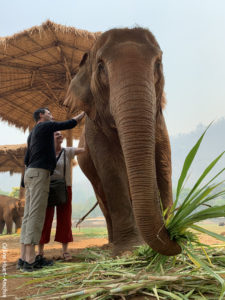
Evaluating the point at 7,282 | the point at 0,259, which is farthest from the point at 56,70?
the point at 7,282

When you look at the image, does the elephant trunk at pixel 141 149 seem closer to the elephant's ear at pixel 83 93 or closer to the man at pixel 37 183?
the elephant's ear at pixel 83 93

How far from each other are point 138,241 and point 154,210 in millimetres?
1417

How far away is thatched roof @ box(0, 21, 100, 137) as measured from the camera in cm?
787

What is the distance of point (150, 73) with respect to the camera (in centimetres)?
253

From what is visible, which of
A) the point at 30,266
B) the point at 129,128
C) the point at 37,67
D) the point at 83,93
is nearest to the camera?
the point at 129,128

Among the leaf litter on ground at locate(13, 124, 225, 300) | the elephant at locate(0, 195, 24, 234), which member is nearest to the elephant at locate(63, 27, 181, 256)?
the leaf litter on ground at locate(13, 124, 225, 300)

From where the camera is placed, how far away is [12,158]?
50.2 feet

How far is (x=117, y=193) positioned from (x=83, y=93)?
1.16m

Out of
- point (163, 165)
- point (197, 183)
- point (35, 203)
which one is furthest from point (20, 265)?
point (197, 183)

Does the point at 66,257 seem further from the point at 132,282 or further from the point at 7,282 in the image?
the point at 132,282

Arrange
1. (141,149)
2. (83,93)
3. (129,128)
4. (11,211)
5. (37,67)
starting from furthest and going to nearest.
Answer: (11,211) → (37,67) → (83,93) → (129,128) → (141,149)

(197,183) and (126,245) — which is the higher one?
(197,183)

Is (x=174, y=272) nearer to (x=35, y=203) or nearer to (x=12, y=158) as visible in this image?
(x=35, y=203)

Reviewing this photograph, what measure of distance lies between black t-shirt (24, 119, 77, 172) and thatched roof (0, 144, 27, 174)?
1108 cm
